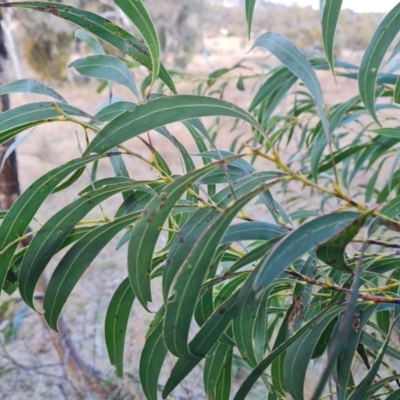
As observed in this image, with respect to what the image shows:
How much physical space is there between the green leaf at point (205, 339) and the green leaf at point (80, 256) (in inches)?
4.1

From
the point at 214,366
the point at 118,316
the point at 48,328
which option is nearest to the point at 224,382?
the point at 214,366

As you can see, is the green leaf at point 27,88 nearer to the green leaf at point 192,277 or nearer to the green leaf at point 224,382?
the green leaf at point 192,277

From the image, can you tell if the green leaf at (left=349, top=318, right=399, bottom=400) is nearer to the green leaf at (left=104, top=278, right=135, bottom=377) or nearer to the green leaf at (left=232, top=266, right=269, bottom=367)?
the green leaf at (left=232, top=266, right=269, bottom=367)

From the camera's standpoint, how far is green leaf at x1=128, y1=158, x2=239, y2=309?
10.7 inches

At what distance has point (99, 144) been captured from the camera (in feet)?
0.87

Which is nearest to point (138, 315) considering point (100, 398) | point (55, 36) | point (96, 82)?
point (100, 398)

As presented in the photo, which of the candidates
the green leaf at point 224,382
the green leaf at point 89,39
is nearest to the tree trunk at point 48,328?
the green leaf at point 89,39

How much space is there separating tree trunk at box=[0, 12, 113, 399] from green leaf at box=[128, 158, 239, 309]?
22.7 inches

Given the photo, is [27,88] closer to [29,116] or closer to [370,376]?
[29,116]

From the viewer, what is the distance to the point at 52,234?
0.35m

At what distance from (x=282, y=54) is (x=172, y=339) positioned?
0.23 metres

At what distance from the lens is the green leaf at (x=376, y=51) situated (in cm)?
37

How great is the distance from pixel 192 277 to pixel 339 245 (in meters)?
0.09

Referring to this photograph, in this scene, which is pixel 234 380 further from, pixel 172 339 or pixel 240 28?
pixel 240 28
